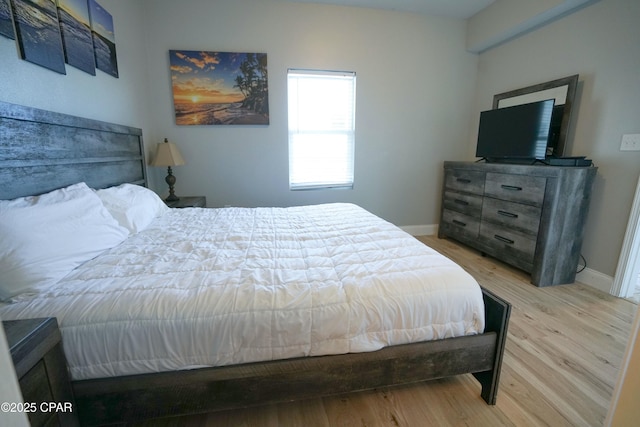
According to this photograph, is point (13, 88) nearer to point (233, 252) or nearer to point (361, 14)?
point (233, 252)

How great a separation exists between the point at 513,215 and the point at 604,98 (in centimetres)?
116

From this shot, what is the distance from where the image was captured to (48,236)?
113 cm

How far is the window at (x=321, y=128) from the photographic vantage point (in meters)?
3.18

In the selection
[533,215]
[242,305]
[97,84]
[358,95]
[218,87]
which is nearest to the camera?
[242,305]

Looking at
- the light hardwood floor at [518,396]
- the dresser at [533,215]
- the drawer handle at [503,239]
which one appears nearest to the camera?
the light hardwood floor at [518,396]

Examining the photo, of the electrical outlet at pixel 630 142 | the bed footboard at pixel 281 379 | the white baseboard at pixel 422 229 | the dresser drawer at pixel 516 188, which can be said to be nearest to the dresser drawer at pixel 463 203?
the dresser drawer at pixel 516 188

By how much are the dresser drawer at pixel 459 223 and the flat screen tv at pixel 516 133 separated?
733 mm

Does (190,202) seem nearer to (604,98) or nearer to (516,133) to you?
Result: (516,133)

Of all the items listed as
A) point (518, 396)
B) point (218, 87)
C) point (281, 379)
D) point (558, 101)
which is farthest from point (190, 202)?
point (558, 101)

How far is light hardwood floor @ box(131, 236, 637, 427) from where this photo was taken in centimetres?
118

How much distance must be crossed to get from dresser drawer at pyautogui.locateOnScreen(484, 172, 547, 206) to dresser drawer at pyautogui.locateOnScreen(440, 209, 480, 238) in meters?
0.39

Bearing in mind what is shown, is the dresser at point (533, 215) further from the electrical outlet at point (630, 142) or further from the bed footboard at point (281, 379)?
the bed footboard at point (281, 379)

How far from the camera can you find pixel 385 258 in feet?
4.48

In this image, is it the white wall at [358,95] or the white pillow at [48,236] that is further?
the white wall at [358,95]
